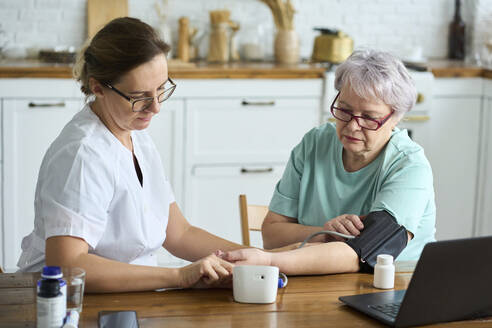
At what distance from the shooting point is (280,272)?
186 centimetres

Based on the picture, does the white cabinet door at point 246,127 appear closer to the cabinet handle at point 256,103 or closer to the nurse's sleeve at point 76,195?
the cabinet handle at point 256,103

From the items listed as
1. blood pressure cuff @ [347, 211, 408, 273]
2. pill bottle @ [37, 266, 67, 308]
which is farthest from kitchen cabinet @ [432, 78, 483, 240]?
pill bottle @ [37, 266, 67, 308]

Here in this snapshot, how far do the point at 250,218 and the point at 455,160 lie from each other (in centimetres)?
216

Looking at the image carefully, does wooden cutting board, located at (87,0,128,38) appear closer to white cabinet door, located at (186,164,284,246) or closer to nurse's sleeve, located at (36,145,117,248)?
white cabinet door, located at (186,164,284,246)

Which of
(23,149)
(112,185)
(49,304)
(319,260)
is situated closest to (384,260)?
(319,260)

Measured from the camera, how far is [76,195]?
5.93 feet

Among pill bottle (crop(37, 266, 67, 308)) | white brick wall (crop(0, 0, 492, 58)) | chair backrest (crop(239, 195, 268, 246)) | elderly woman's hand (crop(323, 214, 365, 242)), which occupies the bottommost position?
chair backrest (crop(239, 195, 268, 246))

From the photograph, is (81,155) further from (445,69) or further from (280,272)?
(445,69)

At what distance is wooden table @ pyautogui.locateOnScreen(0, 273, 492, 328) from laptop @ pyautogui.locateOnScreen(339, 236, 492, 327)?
0.03 meters

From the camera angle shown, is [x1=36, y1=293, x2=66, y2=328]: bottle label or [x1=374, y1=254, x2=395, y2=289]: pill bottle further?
[x1=374, y1=254, x2=395, y2=289]: pill bottle

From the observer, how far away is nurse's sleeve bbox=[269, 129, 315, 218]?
2.39 meters

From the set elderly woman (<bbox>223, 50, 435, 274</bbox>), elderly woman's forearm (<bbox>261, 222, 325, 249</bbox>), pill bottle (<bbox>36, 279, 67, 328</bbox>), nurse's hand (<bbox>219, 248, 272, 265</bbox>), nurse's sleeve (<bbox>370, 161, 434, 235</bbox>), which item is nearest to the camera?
pill bottle (<bbox>36, 279, 67, 328</bbox>)

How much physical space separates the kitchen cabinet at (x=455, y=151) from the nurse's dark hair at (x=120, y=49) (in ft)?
8.62

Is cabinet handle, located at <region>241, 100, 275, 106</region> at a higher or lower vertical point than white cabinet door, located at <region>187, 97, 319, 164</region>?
higher
